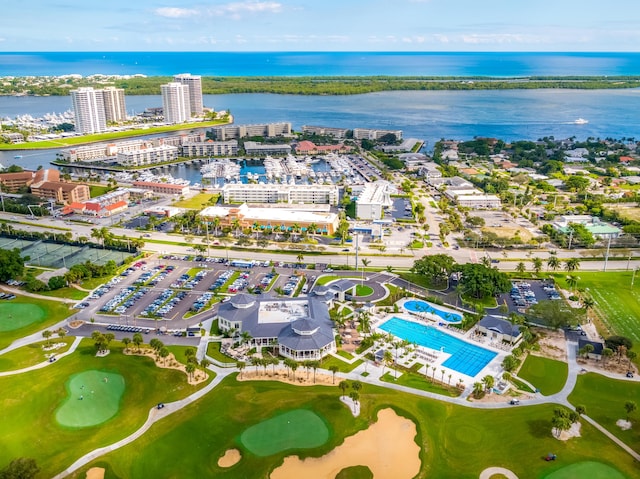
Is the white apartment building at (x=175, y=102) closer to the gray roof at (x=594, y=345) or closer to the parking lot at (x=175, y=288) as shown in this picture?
the parking lot at (x=175, y=288)

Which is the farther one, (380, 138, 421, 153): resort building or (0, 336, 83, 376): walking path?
(380, 138, 421, 153): resort building

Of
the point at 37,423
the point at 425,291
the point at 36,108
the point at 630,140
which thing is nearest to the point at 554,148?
the point at 630,140

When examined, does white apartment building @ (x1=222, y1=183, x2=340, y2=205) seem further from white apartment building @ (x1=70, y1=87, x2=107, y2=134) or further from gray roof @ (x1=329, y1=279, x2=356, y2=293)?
white apartment building @ (x1=70, y1=87, x2=107, y2=134)

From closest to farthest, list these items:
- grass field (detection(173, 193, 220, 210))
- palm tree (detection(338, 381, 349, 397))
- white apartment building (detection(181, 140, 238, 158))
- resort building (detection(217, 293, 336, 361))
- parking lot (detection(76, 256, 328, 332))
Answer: palm tree (detection(338, 381, 349, 397)) < resort building (detection(217, 293, 336, 361)) < parking lot (detection(76, 256, 328, 332)) < grass field (detection(173, 193, 220, 210)) < white apartment building (detection(181, 140, 238, 158))

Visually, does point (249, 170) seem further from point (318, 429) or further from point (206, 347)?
point (318, 429)

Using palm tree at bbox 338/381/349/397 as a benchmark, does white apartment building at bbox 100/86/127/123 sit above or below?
above

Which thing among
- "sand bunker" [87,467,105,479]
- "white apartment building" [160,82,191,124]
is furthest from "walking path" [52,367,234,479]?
"white apartment building" [160,82,191,124]

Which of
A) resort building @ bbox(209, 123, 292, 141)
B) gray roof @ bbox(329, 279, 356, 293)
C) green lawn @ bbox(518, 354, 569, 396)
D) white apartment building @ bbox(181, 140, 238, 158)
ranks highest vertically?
resort building @ bbox(209, 123, 292, 141)
